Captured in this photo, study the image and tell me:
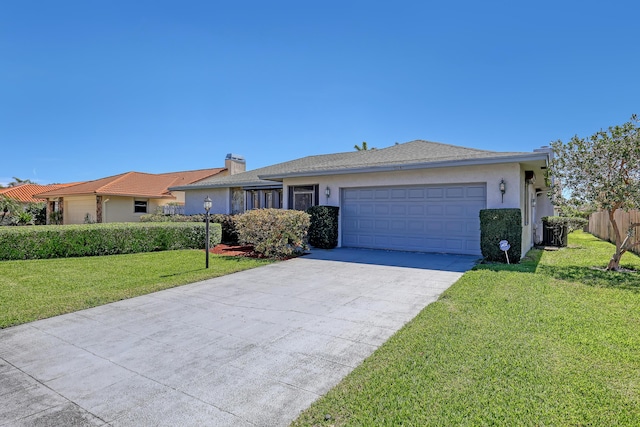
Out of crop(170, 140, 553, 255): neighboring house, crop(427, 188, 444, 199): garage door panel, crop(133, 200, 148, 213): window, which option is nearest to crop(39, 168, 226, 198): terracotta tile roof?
crop(133, 200, 148, 213): window

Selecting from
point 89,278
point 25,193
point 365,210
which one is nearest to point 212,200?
point 365,210

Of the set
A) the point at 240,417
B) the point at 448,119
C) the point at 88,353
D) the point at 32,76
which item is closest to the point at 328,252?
the point at 88,353

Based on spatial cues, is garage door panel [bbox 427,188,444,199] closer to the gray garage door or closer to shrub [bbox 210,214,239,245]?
the gray garage door

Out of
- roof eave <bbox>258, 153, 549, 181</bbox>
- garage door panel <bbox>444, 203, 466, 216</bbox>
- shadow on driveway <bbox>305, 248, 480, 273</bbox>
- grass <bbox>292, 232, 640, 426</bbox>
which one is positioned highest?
roof eave <bbox>258, 153, 549, 181</bbox>

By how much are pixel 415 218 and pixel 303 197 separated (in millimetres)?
4790

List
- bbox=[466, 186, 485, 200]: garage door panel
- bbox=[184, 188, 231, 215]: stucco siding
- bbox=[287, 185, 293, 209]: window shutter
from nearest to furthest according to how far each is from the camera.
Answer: bbox=[466, 186, 485, 200]: garage door panel < bbox=[287, 185, 293, 209]: window shutter < bbox=[184, 188, 231, 215]: stucco siding

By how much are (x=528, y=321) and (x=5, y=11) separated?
15.0 meters

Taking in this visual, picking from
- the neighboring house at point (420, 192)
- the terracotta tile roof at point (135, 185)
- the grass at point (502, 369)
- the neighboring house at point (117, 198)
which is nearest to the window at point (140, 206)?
the neighboring house at point (117, 198)

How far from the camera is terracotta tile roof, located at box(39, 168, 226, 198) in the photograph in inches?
849

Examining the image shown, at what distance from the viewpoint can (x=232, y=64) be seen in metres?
12.3

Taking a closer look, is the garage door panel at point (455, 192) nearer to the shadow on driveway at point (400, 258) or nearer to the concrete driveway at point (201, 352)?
the shadow on driveway at point (400, 258)

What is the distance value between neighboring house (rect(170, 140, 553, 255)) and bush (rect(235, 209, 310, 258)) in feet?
8.03

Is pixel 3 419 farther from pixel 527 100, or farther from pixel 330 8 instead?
pixel 527 100

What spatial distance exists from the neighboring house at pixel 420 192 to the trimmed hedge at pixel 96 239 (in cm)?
415
